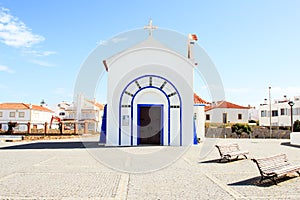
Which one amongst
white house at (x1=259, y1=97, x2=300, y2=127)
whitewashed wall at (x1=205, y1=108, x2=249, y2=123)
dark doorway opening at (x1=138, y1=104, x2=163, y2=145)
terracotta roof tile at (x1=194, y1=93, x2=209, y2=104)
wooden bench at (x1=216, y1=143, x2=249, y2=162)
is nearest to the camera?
wooden bench at (x1=216, y1=143, x2=249, y2=162)

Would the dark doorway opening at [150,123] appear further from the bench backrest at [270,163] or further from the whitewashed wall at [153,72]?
the bench backrest at [270,163]

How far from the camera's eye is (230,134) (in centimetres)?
4044

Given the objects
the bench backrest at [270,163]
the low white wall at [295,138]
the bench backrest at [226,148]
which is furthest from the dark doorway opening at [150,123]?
the bench backrest at [270,163]

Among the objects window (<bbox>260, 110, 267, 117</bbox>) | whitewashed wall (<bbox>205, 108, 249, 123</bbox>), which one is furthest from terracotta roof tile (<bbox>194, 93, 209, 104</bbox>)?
window (<bbox>260, 110, 267, 117</bbox>)

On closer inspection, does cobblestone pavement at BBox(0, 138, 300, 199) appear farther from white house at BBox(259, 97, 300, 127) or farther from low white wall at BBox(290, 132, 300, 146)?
white house at BBox(259, 97, 300, 127)

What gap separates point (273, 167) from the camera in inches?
336

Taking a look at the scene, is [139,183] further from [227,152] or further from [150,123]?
[150,123]

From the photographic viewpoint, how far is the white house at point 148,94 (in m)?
19.4

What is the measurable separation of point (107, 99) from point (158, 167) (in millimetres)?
9288

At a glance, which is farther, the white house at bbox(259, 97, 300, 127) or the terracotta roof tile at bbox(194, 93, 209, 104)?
the white house at bbox(259, 97, 300, 127)

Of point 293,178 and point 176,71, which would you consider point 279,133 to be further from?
point 293,178

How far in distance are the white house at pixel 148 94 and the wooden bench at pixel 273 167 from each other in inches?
417

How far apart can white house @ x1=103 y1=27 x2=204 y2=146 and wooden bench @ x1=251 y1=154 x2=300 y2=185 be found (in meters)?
10.6

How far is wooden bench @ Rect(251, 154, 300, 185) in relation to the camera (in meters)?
8.01
